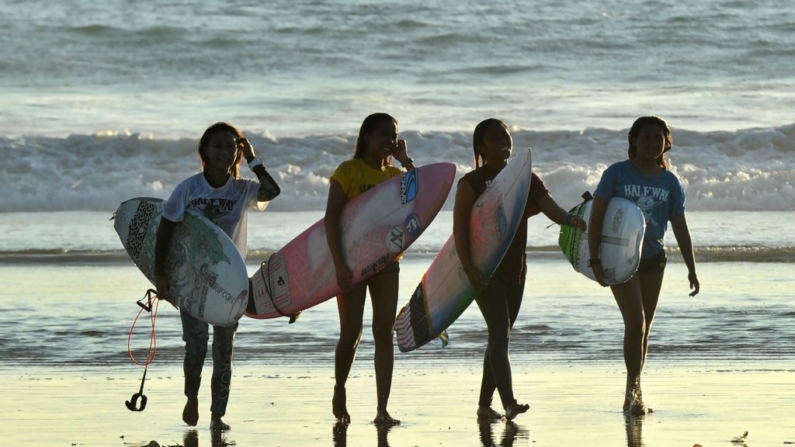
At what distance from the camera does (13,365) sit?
7305 mm

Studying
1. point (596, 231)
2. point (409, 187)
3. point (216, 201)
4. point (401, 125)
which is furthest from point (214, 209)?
point (401, 125)

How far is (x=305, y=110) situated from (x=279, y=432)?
22463 mm

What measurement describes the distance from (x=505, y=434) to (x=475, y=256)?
80cm

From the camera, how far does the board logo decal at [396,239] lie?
19.4 feet

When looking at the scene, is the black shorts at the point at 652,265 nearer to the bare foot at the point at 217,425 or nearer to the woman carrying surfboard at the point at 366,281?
the woman carrying surfboard at the point at 366,281

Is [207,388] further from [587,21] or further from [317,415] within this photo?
[587,21]

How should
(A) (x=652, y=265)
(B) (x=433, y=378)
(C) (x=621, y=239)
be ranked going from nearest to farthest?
1. (C) (x=621, y=239)
2. (A) (x=652, y=265)
3. (B) (x=433, y=378)

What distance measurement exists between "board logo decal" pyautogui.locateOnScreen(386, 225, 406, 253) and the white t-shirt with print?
0.59 meters

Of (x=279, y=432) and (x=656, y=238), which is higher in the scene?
(x=656, y=238)

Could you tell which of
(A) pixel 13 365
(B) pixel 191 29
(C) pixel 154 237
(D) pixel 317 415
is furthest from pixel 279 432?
(B) pixel 191 29

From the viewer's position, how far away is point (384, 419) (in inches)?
219

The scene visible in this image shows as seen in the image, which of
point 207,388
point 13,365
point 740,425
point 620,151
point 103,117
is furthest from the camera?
point 103,117

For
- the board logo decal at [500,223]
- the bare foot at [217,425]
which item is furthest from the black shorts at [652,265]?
the bare foot at [217,425]

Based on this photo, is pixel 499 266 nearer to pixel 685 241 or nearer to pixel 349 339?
pixel 349 339
